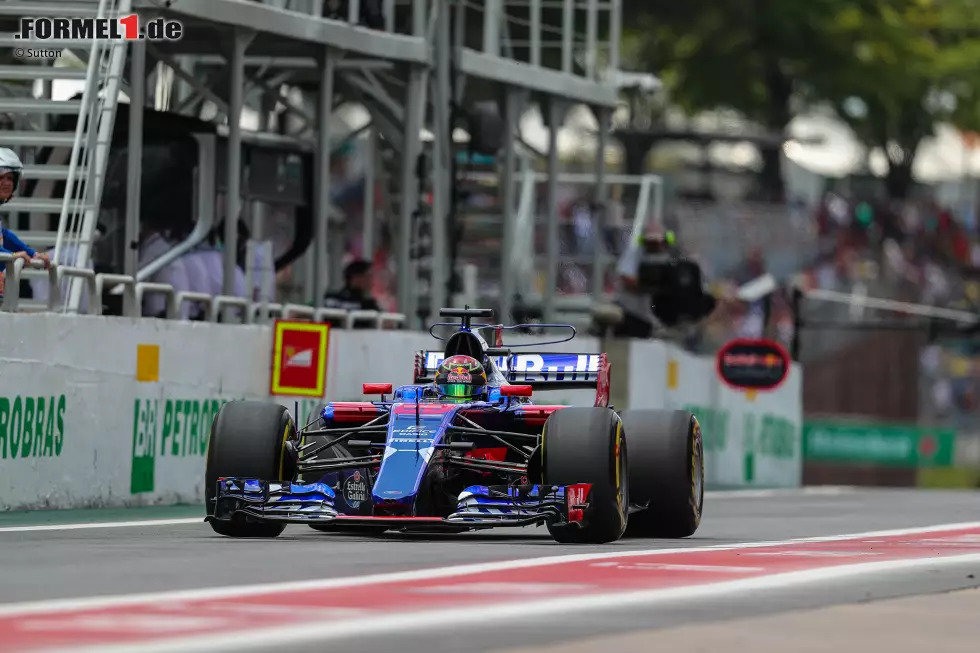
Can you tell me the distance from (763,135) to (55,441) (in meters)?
28.4

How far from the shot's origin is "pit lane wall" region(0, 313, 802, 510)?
18.0 m

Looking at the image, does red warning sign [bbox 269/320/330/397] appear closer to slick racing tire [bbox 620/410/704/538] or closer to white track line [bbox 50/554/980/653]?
slick racing tire [bbox 620/410/704/538]

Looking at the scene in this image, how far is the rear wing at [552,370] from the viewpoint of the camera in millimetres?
16766

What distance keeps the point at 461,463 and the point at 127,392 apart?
18.6ft

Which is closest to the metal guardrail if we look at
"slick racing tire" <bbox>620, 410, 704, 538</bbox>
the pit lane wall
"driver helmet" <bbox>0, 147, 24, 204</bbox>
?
the pit lane wall

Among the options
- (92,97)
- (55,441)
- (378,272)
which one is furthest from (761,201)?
(55,441)

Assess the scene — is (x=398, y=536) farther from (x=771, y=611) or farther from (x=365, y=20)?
(x=365, y=20)

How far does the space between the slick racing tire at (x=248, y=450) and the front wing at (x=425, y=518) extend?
209 millimetres

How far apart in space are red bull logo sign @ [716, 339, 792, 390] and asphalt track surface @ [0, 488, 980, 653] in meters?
16.5

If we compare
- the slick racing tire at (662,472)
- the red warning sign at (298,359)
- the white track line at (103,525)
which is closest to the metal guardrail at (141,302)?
the red warning sign at (298,359)

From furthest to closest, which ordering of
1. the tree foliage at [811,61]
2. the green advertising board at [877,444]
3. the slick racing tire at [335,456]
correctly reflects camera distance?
the tree foliage at [811,61]
the green advertising board at [877,444]
the slick racing tire at [335,456]

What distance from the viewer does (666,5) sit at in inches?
2032

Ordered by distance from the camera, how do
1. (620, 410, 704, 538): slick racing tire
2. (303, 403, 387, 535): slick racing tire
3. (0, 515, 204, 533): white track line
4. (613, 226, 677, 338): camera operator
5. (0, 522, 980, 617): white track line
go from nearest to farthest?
(0, 522, 980, 617): white track line, (303, 403, 387, 535): slick racing tire, (0, 515, 204, 533): white track line, (620, 410, 704, 538): slick racing tire, (613, 226, 677, 338): camera operator

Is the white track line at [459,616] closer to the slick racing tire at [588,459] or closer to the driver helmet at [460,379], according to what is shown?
the slick racing tire at [588,459]
